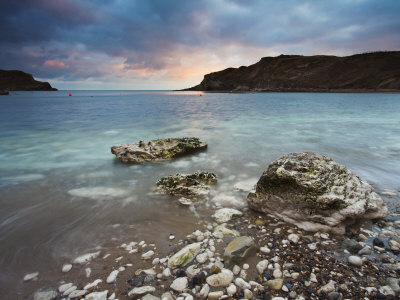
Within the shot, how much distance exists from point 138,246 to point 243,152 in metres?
5.70

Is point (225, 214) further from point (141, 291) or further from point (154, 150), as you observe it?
point (154, 150)

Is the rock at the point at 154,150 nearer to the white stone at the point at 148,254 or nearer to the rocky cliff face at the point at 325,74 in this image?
the white stone at the point at 148,254

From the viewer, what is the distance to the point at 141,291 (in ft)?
7.42

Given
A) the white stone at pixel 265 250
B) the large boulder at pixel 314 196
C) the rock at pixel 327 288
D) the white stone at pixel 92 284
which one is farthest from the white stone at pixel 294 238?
the white stone at pixel 92 284

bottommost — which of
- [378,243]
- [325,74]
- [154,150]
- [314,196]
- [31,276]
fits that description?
[31,276]

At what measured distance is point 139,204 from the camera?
4.23 meters

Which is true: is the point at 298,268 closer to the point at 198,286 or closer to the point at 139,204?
the point at 198,286

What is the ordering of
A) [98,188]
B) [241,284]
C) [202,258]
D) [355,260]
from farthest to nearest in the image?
[98,188], [202,258], [355,260], [241,284]

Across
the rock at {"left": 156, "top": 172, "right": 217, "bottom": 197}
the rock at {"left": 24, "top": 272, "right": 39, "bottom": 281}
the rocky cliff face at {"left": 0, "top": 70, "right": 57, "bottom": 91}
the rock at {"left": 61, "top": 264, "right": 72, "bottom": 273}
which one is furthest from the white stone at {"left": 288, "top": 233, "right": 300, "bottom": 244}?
the rocky cliff face at {"left": 0, "top": 70, "right": 57, "bottom": 91}

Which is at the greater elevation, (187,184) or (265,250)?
(187,184)

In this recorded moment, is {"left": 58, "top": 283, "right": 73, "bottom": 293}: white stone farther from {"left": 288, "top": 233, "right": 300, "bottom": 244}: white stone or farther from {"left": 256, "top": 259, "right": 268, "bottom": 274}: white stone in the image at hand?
{"left": 288, "top": 233, "right": 300, "bottom": 244}: white stone

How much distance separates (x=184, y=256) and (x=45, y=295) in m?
1.55

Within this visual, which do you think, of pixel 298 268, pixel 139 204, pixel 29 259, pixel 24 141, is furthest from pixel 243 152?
pixel 24 141

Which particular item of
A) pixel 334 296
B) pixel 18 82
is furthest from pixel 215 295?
pixel 18 82
